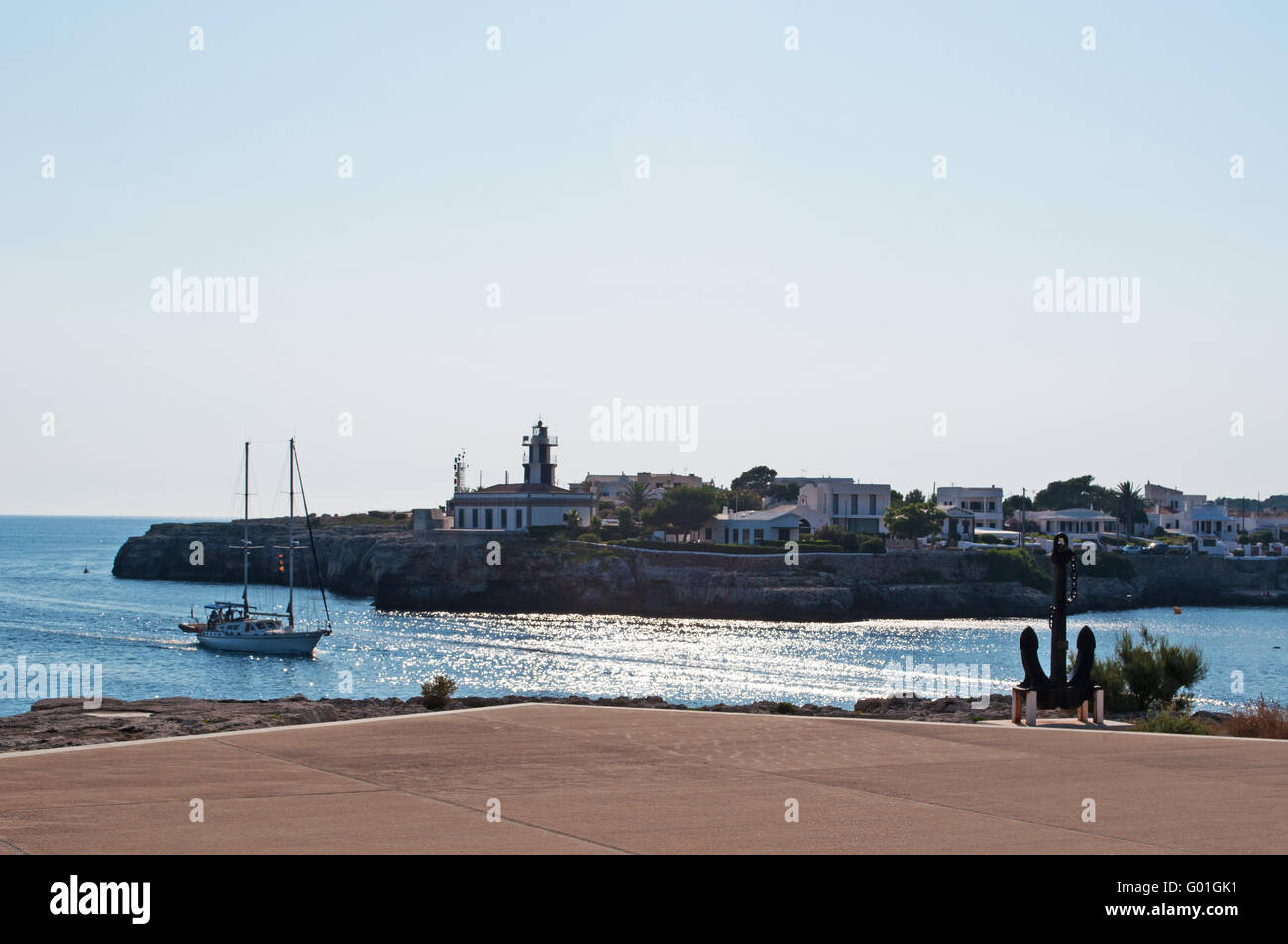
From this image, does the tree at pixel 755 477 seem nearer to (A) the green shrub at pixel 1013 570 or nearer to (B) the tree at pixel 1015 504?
(B) the tree at pixel 1015 504

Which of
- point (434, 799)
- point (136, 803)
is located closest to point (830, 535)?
point (434, 799)

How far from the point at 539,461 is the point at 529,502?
21.3 ft

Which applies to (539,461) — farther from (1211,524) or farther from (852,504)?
(1211,524)

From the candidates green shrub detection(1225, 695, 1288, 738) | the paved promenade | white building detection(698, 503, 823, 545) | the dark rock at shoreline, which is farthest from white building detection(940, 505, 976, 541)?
the paved promenade

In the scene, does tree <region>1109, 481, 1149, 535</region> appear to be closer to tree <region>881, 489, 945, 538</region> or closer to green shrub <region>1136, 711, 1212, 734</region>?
tree <region>881, 489, 945, 538</region>

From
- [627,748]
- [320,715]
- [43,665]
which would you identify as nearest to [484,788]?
[627,748]

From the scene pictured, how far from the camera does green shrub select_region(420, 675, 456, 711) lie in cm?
1784

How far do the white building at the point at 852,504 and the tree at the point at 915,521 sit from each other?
292 cm

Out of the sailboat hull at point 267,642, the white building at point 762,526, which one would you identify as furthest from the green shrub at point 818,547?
the sailboat hull at point 267,642

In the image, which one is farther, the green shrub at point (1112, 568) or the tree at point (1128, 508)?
the tree at point (1128, 508)

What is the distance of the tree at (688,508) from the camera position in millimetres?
102812

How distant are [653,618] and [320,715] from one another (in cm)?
6725

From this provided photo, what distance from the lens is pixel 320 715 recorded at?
52.4 ft
